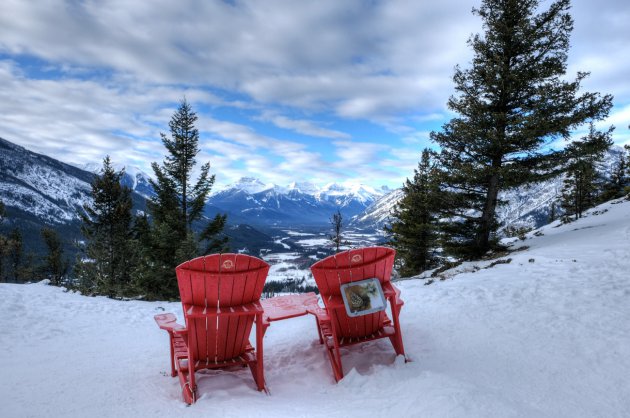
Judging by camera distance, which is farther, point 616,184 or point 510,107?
point 616,184

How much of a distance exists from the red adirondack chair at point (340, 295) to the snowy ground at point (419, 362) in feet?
1.05

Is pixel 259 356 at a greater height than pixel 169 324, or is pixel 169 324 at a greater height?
pixel 169 324

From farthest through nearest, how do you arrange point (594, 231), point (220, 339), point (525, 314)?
point (594, 231) → point (525, 314) → point (220, 339)

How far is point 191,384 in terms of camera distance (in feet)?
12.3

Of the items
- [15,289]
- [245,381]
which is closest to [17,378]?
[245,381]

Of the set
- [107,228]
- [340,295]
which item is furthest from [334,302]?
[107,228]

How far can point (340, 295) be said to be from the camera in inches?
182

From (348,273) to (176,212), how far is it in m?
15.6

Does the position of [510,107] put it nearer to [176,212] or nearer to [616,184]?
[176,212]

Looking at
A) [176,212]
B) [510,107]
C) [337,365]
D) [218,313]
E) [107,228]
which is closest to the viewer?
[218,313]

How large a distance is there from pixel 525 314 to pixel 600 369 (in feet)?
5.97

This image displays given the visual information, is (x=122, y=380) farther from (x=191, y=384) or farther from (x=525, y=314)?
(x=525, y=314)

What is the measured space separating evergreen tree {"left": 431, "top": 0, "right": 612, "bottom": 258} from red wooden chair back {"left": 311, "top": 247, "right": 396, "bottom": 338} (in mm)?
8532

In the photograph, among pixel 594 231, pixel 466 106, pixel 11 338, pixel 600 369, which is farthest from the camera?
pixel 466 106
